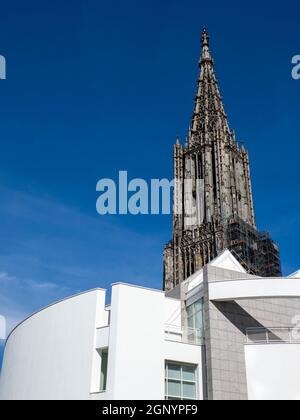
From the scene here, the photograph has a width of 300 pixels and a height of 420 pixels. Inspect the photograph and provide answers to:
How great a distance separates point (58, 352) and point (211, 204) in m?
54.1

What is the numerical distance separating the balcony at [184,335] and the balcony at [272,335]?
2435mm

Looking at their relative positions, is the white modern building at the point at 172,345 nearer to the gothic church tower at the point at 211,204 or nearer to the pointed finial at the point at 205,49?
the gothic church tower at the point at 211,204

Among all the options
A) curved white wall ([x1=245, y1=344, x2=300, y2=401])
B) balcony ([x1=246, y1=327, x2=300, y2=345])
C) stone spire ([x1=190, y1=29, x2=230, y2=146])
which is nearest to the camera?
curved white wall ([x1=245, y1=344, x2=300, y2=401])

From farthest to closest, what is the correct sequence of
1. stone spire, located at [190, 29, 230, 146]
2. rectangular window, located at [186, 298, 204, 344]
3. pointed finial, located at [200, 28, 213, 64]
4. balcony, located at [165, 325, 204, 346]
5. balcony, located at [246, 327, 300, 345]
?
pointed finial, located at [200, 28, 213, 64] → stone spire, located at [190, 29, 230, 146] → rectangular window, located at [186, 298, 204, 344] → balcony, located at [165, 325, 204, 346] → balcony, located at [246, 327, 300, 345]

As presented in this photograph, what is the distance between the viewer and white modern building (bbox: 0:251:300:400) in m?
24.3

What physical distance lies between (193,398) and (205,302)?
15.3 ft

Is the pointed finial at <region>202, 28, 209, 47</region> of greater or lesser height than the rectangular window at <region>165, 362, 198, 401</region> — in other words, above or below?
above

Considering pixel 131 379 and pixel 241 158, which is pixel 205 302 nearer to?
pixel 131 379

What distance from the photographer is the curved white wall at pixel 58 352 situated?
25.2 m

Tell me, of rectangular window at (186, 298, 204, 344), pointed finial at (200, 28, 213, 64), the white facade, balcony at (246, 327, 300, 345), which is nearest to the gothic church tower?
pointed finial at (200, 28, 213, 64)

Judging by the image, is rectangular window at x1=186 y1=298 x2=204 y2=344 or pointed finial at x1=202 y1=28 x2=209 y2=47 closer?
rectangular window at x1=186 y1=298 x2=204 y2=344

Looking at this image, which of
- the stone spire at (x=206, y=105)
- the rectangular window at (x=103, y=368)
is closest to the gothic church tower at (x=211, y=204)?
the stone spire at (x=206, y=105)

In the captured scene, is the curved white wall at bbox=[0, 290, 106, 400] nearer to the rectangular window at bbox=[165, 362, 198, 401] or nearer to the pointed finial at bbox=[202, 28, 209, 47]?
the rectangular window at bbox=[165, 362, 198, 401]

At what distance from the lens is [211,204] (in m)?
78.4
